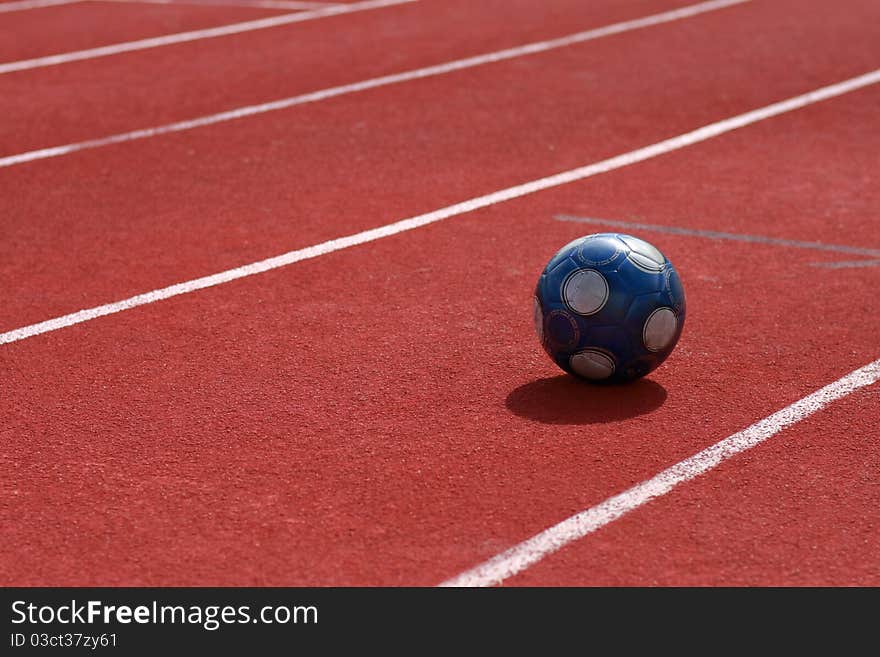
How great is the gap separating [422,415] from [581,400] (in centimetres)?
84

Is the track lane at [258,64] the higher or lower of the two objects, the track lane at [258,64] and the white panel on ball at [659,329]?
the lower

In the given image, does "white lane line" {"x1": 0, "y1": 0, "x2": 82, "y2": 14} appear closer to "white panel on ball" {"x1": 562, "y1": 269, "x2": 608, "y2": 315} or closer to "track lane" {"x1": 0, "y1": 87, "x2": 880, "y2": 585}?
"track lane" {"x1": 0, "y1": 87, "x2": 880, "y2": 585}

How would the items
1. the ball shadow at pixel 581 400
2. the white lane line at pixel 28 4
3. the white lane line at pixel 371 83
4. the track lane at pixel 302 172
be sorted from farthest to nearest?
the white lane line at pixel 28 4, the white lane line at pixel 371 83, the track lane at pixel 302 172, the ball shadow at pixel 581 400

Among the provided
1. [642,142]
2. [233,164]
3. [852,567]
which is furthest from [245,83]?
[852,567]

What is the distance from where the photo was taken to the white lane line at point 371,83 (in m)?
11.6

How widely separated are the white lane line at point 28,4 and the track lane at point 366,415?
11.8m

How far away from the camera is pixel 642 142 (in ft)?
38.6

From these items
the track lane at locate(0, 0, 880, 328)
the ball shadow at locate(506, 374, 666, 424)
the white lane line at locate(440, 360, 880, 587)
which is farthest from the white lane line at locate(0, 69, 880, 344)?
the white lane line at locate(440, 360, 880, 587)

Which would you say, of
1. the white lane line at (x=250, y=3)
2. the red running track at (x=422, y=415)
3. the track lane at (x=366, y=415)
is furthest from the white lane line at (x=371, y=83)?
the white lane line at (x=250, y=3)

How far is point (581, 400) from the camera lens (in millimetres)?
6617

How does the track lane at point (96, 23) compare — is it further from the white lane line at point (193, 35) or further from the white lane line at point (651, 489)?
the white lane line at point (651, 489)

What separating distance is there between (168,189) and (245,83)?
12.3 ft

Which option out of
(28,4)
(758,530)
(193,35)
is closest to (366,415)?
(758,530)

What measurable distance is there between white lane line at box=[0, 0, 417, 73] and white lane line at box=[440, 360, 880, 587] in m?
11.0
